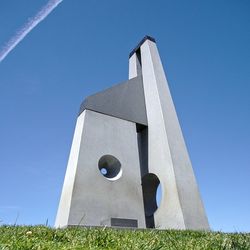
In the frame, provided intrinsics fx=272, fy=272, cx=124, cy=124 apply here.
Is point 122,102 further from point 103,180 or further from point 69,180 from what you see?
point 69,180

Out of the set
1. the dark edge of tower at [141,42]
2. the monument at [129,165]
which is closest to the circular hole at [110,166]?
the monument at [129,165]

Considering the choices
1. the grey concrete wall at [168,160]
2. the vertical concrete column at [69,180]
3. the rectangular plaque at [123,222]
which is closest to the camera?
the vertical concrete column at [69,180]

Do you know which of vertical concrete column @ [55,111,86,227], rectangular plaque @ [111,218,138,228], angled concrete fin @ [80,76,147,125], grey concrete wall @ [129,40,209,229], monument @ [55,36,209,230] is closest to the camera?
vertical concrete column @ [55,111,86,227]

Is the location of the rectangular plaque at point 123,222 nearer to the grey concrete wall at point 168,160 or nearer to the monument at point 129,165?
the monument at point 129,165

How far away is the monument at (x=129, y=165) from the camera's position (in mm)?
10242

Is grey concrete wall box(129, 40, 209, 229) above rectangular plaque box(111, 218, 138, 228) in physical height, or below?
above

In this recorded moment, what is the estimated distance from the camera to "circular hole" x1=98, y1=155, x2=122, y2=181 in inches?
453

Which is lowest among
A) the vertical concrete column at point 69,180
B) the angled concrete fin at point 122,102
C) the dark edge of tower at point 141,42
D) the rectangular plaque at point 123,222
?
the rectangular plaque at point 123,222

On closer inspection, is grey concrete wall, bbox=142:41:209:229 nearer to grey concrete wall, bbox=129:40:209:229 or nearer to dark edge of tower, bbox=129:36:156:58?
grey concrete wall, bbox=129:40:209:229

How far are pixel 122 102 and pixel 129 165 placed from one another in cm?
332

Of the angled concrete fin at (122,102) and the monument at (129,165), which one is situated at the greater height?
the angled concrete fin at (122,102)

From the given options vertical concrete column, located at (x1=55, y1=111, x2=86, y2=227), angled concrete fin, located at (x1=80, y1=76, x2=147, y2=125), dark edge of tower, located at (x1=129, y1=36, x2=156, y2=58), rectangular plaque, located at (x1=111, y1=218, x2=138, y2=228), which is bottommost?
rectangular plaque, located at (x1=111, y1=218, x2=138, y2=228)

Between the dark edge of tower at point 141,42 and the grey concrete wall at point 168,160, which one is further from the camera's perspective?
the dark edge of tower at point 141,42

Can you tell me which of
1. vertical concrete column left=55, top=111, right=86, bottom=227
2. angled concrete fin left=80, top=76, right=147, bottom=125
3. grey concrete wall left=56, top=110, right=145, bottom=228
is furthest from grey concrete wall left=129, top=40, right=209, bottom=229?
vertical concrete column left=55, top=111, right=86, bottom=227
